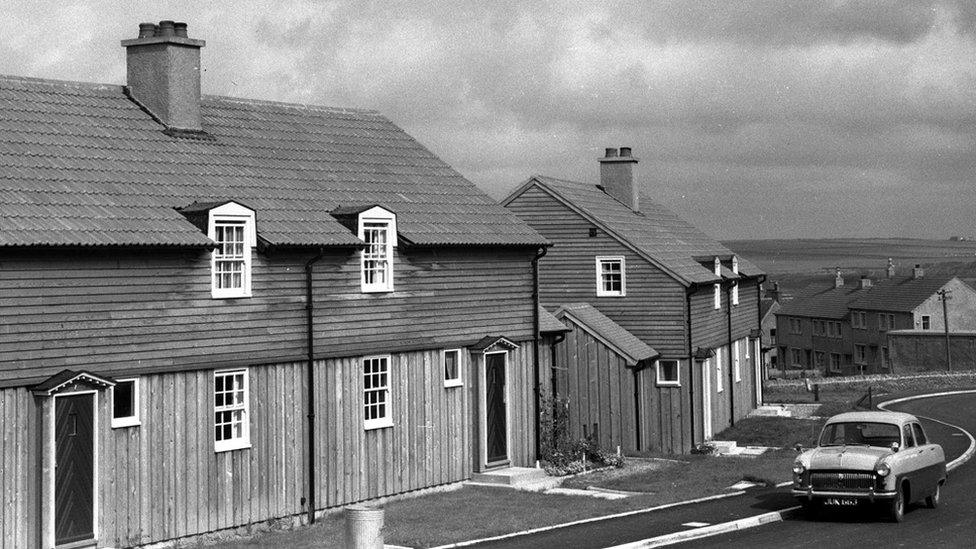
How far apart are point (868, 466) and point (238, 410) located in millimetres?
12054

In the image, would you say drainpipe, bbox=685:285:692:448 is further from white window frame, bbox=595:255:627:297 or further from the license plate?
the license plate

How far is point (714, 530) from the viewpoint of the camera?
74.6 ft

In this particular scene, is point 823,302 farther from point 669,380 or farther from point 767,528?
point 767,528

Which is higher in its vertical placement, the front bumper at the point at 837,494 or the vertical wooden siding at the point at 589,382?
the vertical wooden siding at the point at 589,382

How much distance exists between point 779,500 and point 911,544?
19.0 feet

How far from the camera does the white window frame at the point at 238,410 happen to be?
80.3ft

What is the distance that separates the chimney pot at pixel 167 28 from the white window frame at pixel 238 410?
752cm

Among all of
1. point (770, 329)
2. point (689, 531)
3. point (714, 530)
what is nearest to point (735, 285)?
point (714, 530)

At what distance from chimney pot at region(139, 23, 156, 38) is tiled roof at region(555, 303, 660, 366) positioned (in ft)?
59.5

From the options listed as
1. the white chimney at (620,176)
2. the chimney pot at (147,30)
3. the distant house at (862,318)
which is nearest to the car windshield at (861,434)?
the chimney pot at (147,30)

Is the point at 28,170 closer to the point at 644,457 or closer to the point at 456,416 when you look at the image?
the point at 456,416

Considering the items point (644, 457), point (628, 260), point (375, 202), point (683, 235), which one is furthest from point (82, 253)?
point (683, 235)

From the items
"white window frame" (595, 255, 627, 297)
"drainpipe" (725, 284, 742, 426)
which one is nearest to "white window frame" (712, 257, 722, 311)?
"drainpipe" (725, 284, 742, 426)

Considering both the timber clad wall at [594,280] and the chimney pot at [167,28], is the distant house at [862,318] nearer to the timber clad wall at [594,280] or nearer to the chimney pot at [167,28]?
the timber clad wall at [594,280]
